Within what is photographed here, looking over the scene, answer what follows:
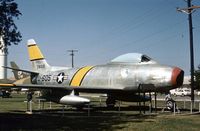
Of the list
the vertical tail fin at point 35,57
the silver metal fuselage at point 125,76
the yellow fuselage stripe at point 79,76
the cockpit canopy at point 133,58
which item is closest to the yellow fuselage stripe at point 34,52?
the vertical tail fin at point 35,57

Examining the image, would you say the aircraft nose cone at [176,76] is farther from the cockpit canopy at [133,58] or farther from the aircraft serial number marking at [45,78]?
the aircraft serial number marking at [45,78]

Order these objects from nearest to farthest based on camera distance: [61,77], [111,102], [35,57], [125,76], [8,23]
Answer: [8,23]
[125,76]
[111,102]
[61,77]
[35,57]

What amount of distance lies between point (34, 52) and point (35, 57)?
0.45m

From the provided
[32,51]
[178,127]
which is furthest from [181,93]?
[178,127]

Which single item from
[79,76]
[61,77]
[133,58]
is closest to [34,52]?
[61,77]

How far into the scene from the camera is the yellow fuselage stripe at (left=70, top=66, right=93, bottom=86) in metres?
24.8

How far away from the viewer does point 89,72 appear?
24734mm

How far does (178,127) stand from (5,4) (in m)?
7.48

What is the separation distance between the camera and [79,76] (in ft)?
82.1

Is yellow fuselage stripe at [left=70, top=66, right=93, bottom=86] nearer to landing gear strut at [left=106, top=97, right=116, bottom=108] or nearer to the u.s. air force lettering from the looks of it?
the u.s. air force lettering

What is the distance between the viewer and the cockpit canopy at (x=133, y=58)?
22453mm

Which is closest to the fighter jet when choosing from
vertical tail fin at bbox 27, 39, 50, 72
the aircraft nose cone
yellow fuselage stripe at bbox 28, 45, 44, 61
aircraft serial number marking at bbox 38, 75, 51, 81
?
the aircraft nose cone

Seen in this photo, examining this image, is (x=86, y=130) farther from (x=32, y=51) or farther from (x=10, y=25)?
(x=32, y=51)

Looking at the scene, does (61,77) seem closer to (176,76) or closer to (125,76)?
(125,76)
